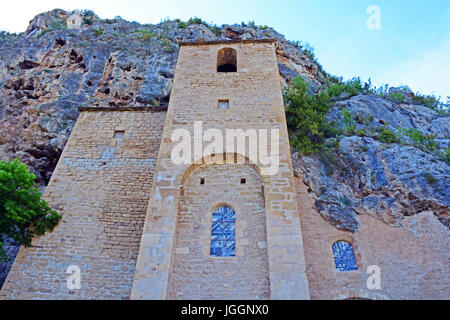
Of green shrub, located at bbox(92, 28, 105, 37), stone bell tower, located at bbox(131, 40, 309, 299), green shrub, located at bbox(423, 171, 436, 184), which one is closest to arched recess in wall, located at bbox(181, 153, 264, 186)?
stone bell tower, located at bbox(131, 40, 309, 299)

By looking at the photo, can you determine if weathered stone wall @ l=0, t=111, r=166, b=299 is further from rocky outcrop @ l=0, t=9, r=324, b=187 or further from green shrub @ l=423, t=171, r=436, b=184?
green shrub @ l=423, t=171, r=436, b=184

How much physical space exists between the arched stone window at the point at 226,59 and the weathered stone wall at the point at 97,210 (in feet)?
11.1

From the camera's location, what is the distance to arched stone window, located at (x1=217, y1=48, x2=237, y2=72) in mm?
12344

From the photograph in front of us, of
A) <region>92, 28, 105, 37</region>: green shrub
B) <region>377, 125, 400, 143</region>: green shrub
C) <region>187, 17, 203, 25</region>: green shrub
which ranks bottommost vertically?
<region>377, 125, 400, 143</region>: green shrub

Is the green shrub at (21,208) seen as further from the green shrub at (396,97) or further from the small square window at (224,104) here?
the green shrub at (396,97)

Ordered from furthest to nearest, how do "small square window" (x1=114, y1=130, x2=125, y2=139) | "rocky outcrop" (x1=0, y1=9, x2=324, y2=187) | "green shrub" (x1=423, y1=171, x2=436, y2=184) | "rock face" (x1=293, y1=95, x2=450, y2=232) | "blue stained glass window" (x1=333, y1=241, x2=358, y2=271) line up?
"rocky outcrop" (x1=0, y1=9, x2=324, y2=187) → "small square window" (x1=114, y1=130, x2=125, y2=139) → "green shrub" (x1=423, y1=171, x2=436, y2=184) → "rock face" (x1=293, y1=95, x2=450, y2=232) → "blue stained glass window" (x1=333, y1=241, x2=358, y2=271)

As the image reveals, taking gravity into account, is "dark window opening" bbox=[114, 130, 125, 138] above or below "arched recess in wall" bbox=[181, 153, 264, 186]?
above

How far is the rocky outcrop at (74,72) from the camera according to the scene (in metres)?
12.3

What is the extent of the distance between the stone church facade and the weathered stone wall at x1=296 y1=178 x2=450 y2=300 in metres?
0.03

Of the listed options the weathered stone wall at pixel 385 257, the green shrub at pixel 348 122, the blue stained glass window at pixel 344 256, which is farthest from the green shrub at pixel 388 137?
the blue stained glass window at pixel 344 256

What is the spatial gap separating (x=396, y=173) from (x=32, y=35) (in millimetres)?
22167

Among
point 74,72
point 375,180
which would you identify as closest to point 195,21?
point 74,72

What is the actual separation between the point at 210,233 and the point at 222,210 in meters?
0.70
